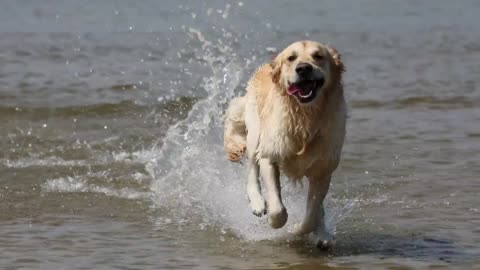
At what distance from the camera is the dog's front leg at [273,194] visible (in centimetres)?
664

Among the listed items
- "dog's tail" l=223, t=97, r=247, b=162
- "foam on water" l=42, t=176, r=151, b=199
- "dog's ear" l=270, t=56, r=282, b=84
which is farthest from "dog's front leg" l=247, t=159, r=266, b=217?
"foam on water" l=42, t=176, r=151, b=199

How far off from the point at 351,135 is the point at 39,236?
15.3ft

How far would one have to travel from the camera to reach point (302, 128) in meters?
6.55

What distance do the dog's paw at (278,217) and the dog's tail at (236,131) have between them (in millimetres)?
1030

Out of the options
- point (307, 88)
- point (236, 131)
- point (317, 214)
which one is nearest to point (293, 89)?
point (307, 88)

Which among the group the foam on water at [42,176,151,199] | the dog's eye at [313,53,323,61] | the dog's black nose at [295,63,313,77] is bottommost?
the foam on water at [42,176,151,199]

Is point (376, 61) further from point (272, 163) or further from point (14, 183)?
point (272, 163)

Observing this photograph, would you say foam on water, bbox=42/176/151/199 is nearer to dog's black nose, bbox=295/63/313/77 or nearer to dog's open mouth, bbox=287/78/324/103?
dog's open mouth, bbox=287/78/324/103

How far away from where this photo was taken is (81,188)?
29.1ft

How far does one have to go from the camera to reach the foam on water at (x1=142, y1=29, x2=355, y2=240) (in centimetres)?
762

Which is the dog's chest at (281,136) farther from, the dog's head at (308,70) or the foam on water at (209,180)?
the foam on water at (209,180)

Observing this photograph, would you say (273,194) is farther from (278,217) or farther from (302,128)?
(302,128)

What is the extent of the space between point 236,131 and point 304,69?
1508 millimetres

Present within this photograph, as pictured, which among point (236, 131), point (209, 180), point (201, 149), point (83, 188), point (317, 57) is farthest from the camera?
point (201, 149)
